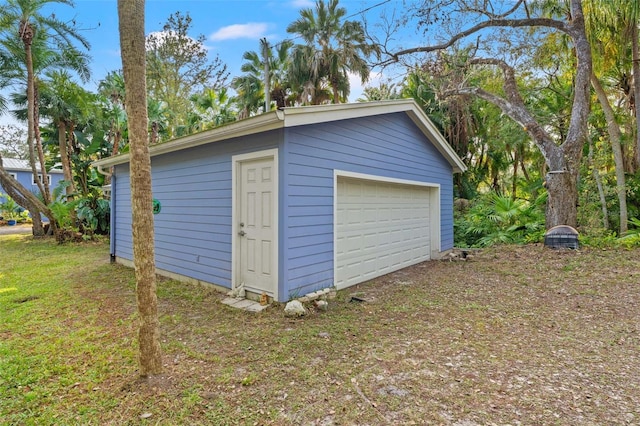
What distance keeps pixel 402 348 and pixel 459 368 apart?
566mm

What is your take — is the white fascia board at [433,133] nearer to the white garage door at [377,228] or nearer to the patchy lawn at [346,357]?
the white garage door at [377,228]

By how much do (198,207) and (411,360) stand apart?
417cm

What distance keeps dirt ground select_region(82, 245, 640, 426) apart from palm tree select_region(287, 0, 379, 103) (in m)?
11.0

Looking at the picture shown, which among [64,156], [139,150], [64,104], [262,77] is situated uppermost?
[262,77]

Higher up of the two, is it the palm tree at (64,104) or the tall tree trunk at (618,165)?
the palm tree at (64,104)

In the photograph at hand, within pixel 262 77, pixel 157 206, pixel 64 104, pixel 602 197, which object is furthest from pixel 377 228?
pixel 64 104

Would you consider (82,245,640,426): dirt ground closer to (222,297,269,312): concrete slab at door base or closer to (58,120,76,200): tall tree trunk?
(222,297,269,312): concrete slab at door base

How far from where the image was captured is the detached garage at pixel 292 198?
14.6 ft

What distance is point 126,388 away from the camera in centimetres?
257

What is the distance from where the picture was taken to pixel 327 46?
13.8 metres

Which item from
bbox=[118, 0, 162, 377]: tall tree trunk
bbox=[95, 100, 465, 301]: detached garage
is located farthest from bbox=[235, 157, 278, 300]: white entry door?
bbox=[118, 0, 162, 377]: tall tree trunk

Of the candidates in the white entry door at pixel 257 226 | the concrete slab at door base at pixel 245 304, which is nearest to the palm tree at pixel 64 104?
the white entry door at pixel 257 226

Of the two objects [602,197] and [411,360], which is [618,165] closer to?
[602,197]

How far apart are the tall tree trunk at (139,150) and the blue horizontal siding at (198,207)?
80.3 inches
